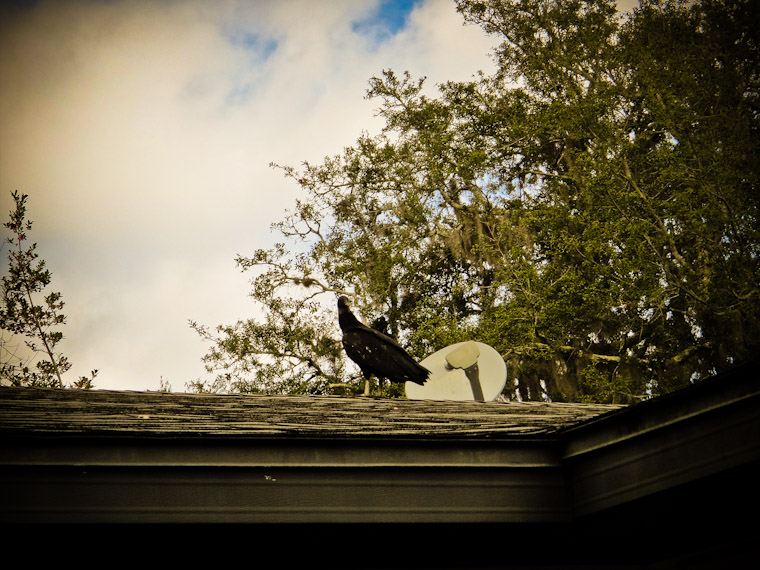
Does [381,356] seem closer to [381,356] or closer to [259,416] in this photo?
[381,356]

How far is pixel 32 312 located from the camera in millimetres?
11898

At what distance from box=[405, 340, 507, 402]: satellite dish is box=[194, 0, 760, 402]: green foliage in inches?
309

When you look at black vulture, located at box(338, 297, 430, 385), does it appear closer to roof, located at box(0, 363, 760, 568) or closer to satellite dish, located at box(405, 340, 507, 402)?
satellite dish, located at box(405, 340, 507, 402)

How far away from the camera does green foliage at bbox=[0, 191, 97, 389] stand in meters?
11.7

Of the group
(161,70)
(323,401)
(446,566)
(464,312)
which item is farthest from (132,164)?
(446,566)

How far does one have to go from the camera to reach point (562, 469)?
2.45m

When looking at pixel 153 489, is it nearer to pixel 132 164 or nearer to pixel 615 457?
pixel 615 457

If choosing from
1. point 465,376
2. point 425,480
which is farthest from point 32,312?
point 425,480

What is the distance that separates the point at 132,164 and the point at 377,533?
11925 mm

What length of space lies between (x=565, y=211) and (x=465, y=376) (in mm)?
10244

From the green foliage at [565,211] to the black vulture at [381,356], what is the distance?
7.79 metres

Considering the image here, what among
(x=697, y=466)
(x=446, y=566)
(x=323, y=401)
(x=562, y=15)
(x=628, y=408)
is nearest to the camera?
(x=697, y=466)


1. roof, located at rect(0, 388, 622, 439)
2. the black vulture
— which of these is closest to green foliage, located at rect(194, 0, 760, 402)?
the black vulture

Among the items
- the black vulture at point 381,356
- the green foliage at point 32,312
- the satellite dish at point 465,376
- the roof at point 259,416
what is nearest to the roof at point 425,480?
the roof at point 259,416
